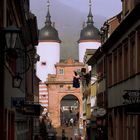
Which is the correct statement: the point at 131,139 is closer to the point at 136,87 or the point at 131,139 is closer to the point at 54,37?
the point at 136,87

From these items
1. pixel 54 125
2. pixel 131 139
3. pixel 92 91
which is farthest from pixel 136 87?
pixel 54 125

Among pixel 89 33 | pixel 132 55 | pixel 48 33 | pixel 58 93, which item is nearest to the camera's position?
pixel 132 55

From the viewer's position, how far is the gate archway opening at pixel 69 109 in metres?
124

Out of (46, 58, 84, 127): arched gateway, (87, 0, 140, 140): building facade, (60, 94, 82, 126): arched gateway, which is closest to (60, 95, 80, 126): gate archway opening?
(60, 94, 82, 126): arched gateway

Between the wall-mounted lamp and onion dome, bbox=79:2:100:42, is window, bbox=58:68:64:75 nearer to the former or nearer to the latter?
onion dome, bbox=79:2:100:42

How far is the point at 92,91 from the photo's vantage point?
217ft

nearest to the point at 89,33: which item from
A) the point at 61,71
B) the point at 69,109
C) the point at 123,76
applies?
the point at 61,71

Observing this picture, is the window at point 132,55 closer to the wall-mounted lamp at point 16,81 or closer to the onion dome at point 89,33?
the wall-mounted lamp at point 16,81

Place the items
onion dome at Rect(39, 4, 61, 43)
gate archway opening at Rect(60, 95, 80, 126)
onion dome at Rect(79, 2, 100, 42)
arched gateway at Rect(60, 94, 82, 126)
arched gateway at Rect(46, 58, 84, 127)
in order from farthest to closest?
onion dome at Rect(39, 4, 61, 43) → onion dome at Rect(79, 2, 100, 42) → gate archway opening at Rect(60, 95, 80, 126) → arched gateway at Rect(60, 94, 82, 126) → arched gateway at Rect(46, 58, 84, 127)

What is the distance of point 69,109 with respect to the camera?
128 meters

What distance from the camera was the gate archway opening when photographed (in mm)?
123938

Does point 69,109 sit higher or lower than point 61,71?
lower

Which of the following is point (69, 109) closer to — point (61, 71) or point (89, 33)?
point (61, 71)

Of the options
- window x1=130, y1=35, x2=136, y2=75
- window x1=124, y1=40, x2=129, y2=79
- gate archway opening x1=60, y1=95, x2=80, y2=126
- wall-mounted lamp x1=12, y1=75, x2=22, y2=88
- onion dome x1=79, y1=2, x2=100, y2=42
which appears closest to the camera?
wall-mounted lamp x1=12, y1=75, x2=22, y2=88
